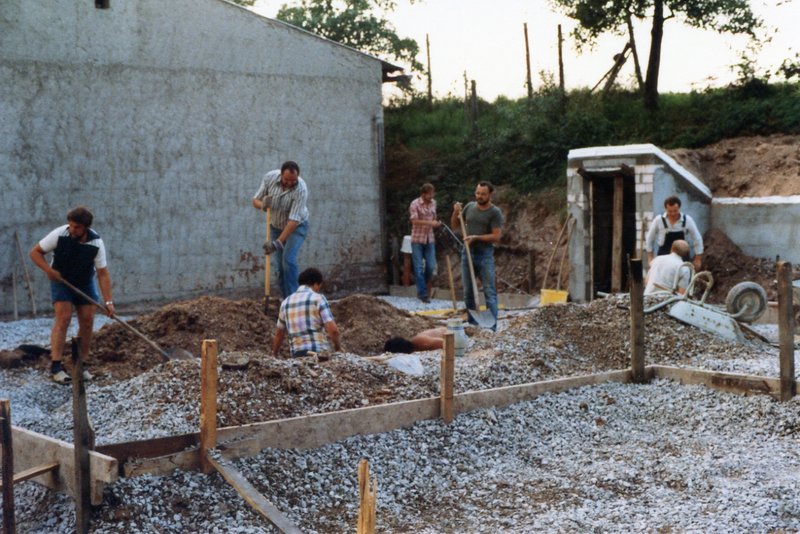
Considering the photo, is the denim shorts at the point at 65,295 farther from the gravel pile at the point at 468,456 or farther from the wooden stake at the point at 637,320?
the wooden stake at the point at 637,320

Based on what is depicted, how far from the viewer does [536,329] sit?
9414 millimetres

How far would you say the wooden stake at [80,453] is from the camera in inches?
179

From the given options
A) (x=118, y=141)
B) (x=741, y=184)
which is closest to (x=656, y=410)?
(x=741, y=184)

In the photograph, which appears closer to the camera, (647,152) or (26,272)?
(26,272)

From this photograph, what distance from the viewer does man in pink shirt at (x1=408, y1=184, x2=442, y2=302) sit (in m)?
13.6

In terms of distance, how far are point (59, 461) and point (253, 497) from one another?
993 mm

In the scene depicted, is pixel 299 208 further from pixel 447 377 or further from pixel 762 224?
pixel 762 224

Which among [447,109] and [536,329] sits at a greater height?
[447,109]

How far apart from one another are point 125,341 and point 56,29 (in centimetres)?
582

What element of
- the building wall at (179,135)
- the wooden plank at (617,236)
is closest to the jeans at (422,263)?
the building wall at (179,135)

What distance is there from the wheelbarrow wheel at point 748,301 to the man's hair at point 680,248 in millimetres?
625

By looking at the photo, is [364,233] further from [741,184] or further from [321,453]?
[321,453]

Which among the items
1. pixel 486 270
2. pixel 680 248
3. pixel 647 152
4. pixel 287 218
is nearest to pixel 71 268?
pixel 287 218

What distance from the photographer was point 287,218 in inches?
385
